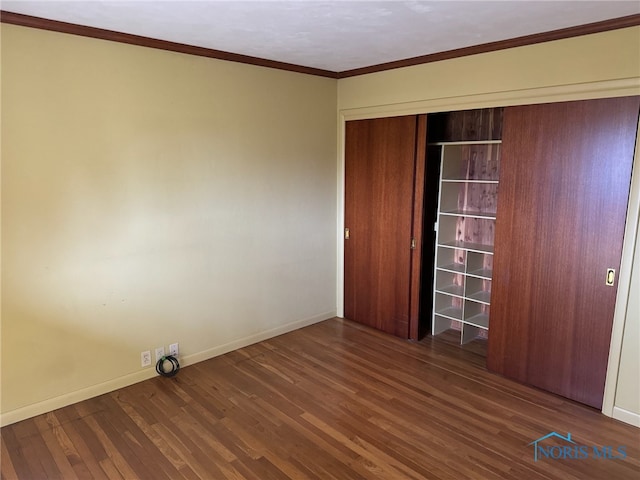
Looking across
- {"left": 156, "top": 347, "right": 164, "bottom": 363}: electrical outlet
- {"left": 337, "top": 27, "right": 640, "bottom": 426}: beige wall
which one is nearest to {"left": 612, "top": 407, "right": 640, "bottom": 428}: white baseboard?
{"left": 337, "top": 27, "right": 640, "bottom": 426}: beige wall

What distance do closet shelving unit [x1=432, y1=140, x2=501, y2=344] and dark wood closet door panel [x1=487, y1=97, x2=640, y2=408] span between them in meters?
0.53

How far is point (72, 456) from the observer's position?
98.2 inches

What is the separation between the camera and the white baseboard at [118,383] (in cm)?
280

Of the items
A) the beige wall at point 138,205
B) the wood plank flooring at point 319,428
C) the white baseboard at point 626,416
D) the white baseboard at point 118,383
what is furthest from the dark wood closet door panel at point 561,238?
the white baseboard at point 118,383

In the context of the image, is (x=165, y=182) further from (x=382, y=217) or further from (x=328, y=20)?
(x=382, y=217)

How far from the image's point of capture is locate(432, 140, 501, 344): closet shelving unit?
388 cm

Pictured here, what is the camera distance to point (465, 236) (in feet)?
13.7

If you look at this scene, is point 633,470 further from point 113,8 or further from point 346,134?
point 113,8

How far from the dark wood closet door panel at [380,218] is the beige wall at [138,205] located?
1.32 feet

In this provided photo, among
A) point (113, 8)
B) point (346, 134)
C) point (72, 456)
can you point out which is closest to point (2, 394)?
point (72, 456)

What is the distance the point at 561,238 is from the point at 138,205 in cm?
294

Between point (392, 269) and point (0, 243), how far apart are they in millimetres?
3007

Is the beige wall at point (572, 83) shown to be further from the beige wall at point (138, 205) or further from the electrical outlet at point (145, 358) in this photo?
the electrical outlet at point (145, 358)

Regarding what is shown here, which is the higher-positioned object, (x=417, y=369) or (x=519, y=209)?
(x=519, y=209)
